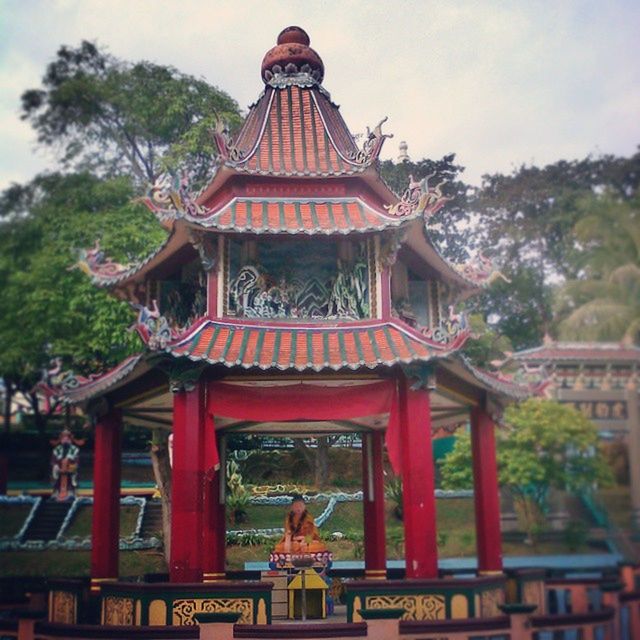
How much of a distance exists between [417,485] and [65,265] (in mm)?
18072

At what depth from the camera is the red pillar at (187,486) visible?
11.2m

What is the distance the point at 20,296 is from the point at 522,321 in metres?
17.5

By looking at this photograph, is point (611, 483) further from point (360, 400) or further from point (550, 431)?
point (360, 400)

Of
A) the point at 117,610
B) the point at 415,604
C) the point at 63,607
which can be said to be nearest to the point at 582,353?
the point at 415,604

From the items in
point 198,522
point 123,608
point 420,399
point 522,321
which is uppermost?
point 522,321

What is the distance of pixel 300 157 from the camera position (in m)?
15.2

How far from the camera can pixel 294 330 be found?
13.1m

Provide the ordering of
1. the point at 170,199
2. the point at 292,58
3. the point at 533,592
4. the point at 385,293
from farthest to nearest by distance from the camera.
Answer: the point at 292,58
the point at 385,293
the point at 170,199
the point at 533,592

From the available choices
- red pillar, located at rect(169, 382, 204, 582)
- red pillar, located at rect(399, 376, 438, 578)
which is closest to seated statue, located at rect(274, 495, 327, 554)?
red pillar, located at rect(399, 376, 438, 578)

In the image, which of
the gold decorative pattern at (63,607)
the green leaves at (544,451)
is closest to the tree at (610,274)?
the green leaves at (544,451)

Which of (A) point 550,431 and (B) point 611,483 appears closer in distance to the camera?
(B) point 611,483

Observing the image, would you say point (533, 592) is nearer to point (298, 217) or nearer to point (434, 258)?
point (434, 258)

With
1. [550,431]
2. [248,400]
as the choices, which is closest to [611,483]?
[550,431]

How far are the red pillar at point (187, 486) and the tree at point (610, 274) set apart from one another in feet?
26.1
